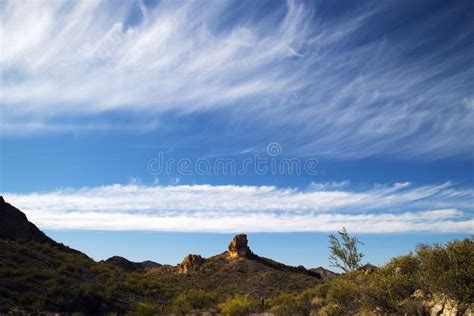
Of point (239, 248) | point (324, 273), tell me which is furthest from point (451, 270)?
point (324, 273)

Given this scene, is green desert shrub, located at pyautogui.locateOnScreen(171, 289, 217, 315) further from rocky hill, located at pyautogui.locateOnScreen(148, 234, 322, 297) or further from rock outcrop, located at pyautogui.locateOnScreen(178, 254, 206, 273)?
rock outcrop, located at pyautogui.locateOnScreen(178, 254, 206, 273)

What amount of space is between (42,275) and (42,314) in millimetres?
6369

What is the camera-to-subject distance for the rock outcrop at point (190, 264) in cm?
7481

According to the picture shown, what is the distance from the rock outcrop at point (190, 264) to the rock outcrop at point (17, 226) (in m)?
31.3

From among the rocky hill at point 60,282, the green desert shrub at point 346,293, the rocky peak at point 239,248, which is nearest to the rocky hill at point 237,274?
the rocky peak at point 239,248

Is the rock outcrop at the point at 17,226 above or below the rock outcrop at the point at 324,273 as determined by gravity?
above

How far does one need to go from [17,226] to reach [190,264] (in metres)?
36.3

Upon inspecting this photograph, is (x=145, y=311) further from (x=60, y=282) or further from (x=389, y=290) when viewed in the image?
(x=389, y=290)

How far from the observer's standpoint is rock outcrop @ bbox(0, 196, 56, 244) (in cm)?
4434

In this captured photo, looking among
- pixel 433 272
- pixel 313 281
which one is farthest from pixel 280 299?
pixel 313 281

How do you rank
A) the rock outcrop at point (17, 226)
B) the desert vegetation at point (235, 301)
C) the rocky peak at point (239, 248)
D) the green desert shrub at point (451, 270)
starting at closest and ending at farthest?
1. the green desert shrub at point (451, 270)
2. the desert vegetation at point (235, 301)
3. the rock outcrop at point (17, 226)
4. the rocky peak at point (239, 248)

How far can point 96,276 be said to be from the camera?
3209 cm

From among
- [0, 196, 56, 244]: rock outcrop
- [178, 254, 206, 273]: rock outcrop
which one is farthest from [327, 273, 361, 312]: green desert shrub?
[178, 254, 206, 273]: rock outcrop

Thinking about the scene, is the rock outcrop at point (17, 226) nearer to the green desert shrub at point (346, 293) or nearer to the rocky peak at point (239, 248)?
the green desert shrub at point (346, 293)
